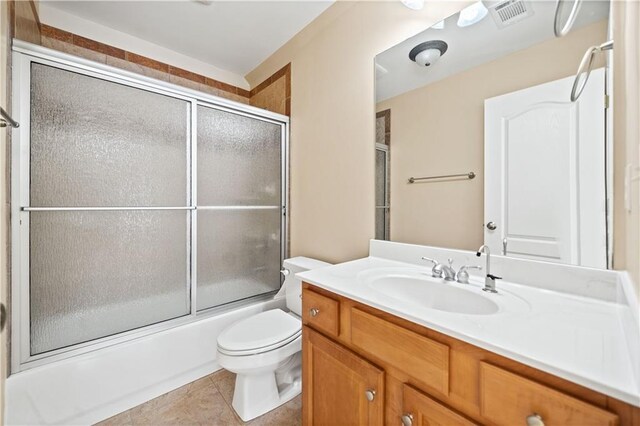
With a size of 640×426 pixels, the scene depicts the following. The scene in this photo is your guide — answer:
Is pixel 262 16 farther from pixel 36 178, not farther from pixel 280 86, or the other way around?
pixel 36 178

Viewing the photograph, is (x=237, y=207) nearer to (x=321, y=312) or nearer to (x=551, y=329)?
(x=321, y=312)

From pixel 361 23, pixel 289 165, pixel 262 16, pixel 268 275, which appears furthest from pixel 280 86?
pixel 268 275

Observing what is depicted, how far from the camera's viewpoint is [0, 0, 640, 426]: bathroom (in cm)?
73

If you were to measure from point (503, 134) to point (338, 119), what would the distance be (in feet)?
3.25

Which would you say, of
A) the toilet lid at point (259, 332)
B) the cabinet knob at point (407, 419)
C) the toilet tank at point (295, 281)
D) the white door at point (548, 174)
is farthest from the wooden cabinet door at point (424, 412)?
the toilet tank at point (295, 281)

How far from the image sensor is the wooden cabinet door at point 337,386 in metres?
0.86

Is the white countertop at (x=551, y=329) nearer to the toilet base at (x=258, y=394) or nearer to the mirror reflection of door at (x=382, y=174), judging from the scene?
the mirror reflection of door at (x=382, y=174)

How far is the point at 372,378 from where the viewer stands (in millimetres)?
854

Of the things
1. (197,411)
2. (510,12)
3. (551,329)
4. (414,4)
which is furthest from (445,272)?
(197,411)

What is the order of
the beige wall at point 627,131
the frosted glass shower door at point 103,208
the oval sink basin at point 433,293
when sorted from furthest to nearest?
the frosted glass shower door at point 103,208 → the oval sink basin at point 433,293 → the beige wall at point 627,131

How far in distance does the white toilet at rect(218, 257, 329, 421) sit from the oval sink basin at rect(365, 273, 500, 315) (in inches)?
24.8

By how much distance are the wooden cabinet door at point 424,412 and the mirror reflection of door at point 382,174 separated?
828 mm

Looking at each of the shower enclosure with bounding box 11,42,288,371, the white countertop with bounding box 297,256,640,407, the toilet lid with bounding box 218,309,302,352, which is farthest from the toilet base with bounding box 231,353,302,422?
the white countertop with bounding box 297,256,640,407

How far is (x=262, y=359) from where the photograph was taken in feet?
4.34
